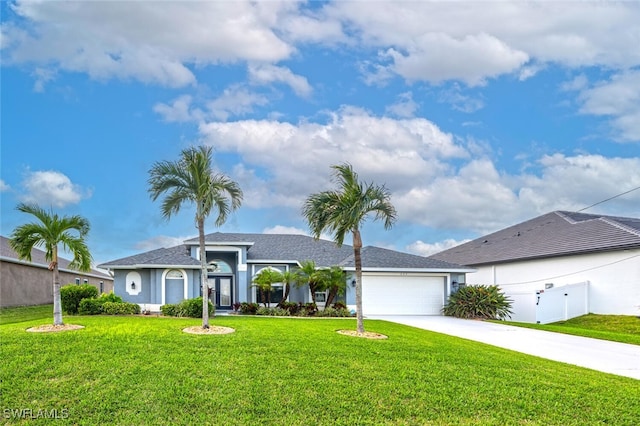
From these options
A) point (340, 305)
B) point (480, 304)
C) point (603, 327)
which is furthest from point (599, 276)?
point (340, 305)

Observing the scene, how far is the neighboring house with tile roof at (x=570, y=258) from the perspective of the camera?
22.2 metres

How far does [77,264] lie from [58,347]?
19.6 feet

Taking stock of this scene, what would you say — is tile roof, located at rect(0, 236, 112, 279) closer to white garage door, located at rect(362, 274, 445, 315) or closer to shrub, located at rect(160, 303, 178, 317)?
shrub, located at rect(160, 303, 178, 317)

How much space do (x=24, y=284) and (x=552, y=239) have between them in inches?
1185

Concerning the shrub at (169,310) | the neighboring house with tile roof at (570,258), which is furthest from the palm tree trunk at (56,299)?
the neighboring house with tile roof at (570,258)

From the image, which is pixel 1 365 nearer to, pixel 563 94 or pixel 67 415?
pixel 67 415

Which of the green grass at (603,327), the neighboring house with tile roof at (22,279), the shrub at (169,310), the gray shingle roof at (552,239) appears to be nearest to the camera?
the green grass at (603,327)

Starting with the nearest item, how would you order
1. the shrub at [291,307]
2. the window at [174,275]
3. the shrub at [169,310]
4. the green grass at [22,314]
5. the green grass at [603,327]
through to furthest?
the green grass at [603,327]
the green grass at [22,314]
the shrub at [169,310]
the window at [174,275]
the shrub at [291,307]

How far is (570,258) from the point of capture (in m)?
25.0

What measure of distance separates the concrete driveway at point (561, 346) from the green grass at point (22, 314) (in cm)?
1632

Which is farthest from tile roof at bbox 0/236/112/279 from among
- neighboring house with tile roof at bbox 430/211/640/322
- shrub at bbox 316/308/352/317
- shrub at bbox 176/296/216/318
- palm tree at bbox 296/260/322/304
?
neighboring house with tile roof at bbox 430/211/640/322

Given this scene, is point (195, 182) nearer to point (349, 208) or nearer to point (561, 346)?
point (349, 208)

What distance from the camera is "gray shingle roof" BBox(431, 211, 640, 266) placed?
23.6 m

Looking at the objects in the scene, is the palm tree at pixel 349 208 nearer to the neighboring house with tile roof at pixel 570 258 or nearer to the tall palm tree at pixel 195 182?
the tall palm tree at pixel 195 182
